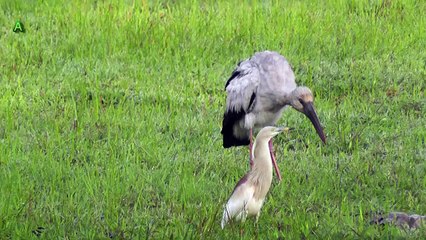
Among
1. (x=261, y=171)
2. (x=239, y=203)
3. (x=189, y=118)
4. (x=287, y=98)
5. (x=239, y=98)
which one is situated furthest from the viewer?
(x=189, y=118)

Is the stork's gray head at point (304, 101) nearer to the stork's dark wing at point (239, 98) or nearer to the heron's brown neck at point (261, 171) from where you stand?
the stork's dark wing at point (239, 98)

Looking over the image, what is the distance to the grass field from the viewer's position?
6.77 meters

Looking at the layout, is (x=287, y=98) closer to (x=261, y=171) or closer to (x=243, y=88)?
(x=243, y=88)

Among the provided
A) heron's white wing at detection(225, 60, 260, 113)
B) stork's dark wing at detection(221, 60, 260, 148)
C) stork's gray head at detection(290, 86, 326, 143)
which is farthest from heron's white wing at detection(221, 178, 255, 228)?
heron's white wing at detection(225, 60, 260, 113)

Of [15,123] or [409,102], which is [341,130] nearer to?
[409,102]

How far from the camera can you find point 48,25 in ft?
36.6

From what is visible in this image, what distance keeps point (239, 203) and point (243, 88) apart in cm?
207

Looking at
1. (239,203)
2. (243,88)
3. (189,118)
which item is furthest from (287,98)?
(239,203)

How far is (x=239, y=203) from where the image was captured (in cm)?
631

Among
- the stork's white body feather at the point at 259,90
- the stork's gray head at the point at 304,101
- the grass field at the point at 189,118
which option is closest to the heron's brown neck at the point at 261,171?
the grass field at the point at 189,118

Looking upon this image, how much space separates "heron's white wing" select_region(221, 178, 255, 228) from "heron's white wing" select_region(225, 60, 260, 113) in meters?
1.95

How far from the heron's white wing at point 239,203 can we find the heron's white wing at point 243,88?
1.95m

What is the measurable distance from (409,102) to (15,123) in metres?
3.37

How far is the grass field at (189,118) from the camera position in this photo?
677 cm
